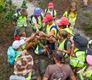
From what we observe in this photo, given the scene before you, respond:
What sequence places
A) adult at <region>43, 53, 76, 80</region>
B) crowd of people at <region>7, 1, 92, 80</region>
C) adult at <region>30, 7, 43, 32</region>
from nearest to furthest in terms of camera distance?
1. adult at <region>43, 53, 76, 80</region>
2. crowd of people at <region>7, 1, 92, 80</region>
3. adult at <region>30, 7, 43, 32</region>

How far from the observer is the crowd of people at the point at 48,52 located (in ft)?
30.6

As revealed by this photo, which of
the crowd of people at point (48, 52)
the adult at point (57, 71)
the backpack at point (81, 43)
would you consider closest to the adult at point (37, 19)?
the crowd of people at point (48, 52)

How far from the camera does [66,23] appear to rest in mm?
11609

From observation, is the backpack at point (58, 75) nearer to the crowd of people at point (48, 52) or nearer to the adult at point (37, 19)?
the crowd of people at point (48, 52)

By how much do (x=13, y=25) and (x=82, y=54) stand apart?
4.32 metres

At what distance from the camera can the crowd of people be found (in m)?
9.34

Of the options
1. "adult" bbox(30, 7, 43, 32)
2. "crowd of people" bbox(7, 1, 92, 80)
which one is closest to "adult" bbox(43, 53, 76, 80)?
"crowd of people" bbox(7, 1, 92, 80)

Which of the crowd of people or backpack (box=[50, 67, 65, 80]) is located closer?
backpack (box=[50, 67, 65, 80])

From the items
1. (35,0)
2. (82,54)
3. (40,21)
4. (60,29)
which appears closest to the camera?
(82,54)

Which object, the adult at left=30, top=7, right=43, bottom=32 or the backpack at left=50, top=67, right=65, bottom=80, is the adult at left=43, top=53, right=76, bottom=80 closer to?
the backpack at left=50, top=67, right=65, bottom=80

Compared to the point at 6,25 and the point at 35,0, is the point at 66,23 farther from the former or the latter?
the point at 35,0

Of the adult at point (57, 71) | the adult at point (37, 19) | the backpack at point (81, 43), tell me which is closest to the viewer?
the adult at point (57, 71)

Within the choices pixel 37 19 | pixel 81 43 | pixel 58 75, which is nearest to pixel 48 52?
pixel 81 43

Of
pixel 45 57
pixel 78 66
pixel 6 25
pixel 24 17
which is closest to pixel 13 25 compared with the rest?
pixel 6 25
